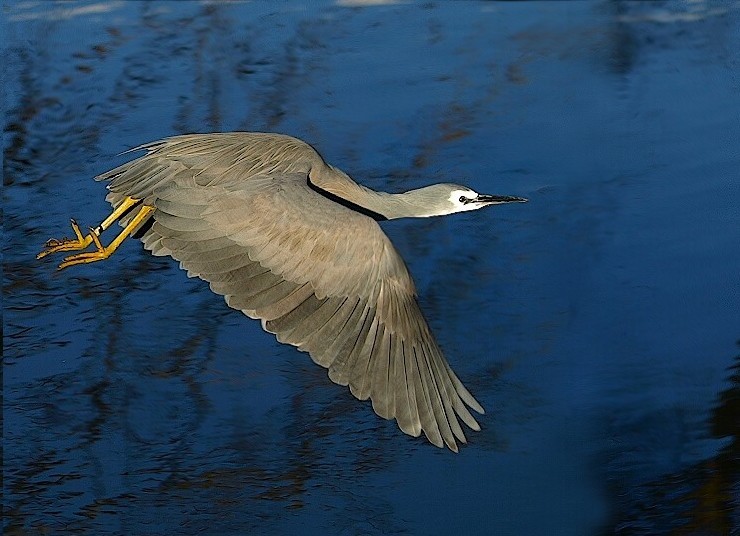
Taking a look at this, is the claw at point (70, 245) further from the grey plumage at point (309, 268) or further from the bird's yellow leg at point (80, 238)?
the grey plumage at point (309, 268)

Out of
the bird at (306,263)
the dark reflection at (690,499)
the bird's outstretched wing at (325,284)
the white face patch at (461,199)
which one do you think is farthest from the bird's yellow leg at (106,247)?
the dark reflection at (690,499)

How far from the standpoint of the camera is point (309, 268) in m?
4.03

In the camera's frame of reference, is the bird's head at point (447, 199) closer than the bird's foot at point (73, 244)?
Yes

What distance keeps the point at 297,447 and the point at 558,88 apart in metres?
3.00

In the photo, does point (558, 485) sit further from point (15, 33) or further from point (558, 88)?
point (15, 33)

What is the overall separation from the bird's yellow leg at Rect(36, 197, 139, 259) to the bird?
77 millimetres

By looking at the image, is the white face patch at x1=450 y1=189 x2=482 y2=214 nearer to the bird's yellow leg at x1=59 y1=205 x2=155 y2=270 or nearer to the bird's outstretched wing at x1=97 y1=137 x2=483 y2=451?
the bird's outstretched wing at x1=97 y1=137 x2=483 y2=451

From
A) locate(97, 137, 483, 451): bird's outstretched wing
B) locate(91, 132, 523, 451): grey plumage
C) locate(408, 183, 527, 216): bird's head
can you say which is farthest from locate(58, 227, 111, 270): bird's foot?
locate(408, 183, 527, 216): bird's head

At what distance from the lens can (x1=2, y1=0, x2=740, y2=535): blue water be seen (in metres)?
4.20

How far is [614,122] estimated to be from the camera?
20.4 ft

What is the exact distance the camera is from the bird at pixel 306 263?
3.80 meters

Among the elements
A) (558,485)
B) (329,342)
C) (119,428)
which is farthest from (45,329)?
(558,485)

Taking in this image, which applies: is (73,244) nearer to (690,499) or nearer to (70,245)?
(70,245)

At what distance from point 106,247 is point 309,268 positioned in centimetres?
138
